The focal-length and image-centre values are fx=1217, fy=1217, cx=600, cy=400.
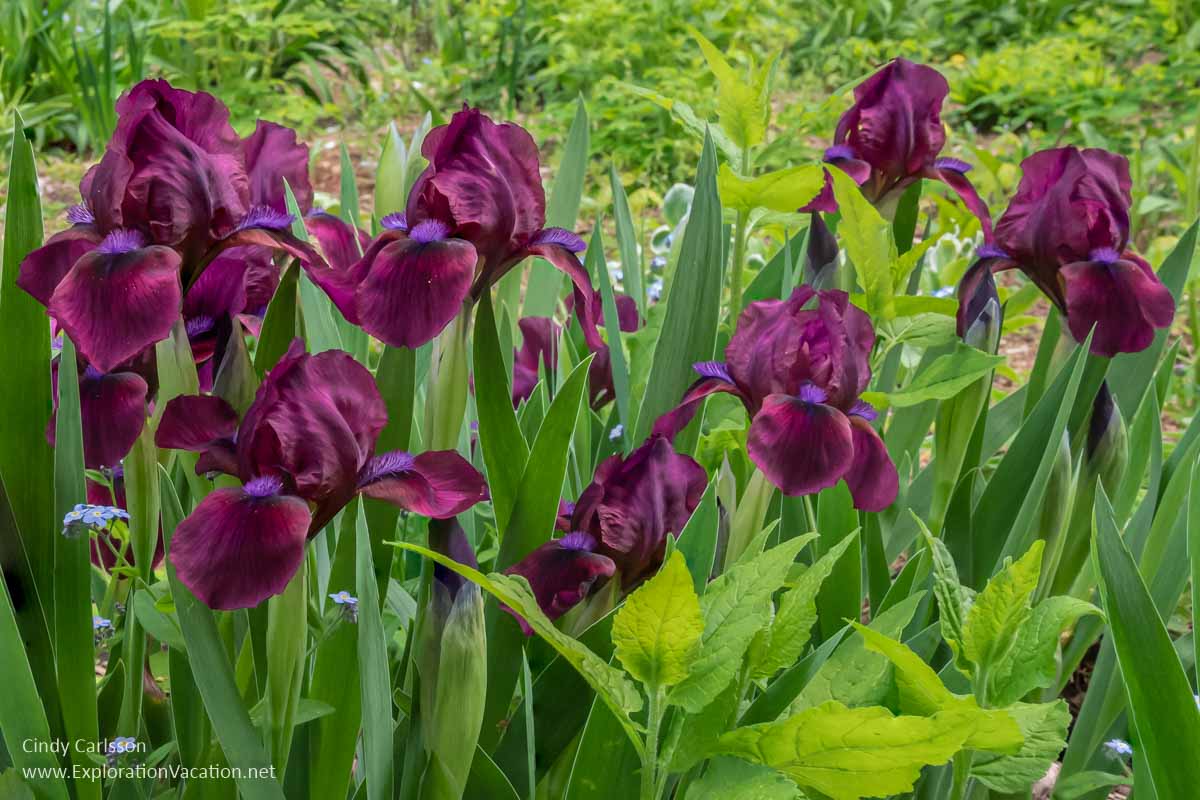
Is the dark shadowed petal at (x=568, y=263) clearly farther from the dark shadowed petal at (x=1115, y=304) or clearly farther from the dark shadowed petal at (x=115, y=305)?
the dark shadowed petal at (x=1115, y=304)

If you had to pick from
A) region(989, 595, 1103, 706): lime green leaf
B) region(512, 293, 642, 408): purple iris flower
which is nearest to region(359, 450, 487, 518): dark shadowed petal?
region(989, 595, 1103, 706): lime green leaf

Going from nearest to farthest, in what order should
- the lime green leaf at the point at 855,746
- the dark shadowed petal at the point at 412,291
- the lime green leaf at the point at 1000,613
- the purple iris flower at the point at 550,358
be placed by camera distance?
the lime green leaf at the point at 855,746 < the lime green leaf at the point at 1000,613 < the dark shadowed petal at the point at 412,291 < the purple iris flower at the point at 550,358

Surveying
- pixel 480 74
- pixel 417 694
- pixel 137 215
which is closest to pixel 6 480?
pixel 137 215

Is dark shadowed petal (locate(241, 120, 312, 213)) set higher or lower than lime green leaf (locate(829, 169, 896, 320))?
higher

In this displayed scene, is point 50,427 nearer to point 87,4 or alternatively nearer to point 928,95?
point 928,95

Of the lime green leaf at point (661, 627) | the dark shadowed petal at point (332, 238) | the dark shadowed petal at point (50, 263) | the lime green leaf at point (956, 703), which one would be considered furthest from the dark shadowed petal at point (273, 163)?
the lime green leaf at point (956, 703)

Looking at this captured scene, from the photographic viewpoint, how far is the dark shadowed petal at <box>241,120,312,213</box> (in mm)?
1050

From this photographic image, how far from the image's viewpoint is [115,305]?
0.79 m

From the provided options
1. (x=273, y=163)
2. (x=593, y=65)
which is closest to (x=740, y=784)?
(x=273, y=163)

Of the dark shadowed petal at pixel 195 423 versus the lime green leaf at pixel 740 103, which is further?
the lime green leaf at pixel 740 103

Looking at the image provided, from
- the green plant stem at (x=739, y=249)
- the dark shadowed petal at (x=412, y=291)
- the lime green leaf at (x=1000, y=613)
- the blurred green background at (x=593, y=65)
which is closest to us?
the lime green leaf at (x=1000, y=613)

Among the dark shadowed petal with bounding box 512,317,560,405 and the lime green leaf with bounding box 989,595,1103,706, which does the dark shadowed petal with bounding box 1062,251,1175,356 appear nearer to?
the lime green leaf with bounding box 989,595,1103,706

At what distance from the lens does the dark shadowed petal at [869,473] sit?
100 cm

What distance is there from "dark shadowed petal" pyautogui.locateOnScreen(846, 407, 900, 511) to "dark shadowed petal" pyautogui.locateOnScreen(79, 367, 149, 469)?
558 millimetres
